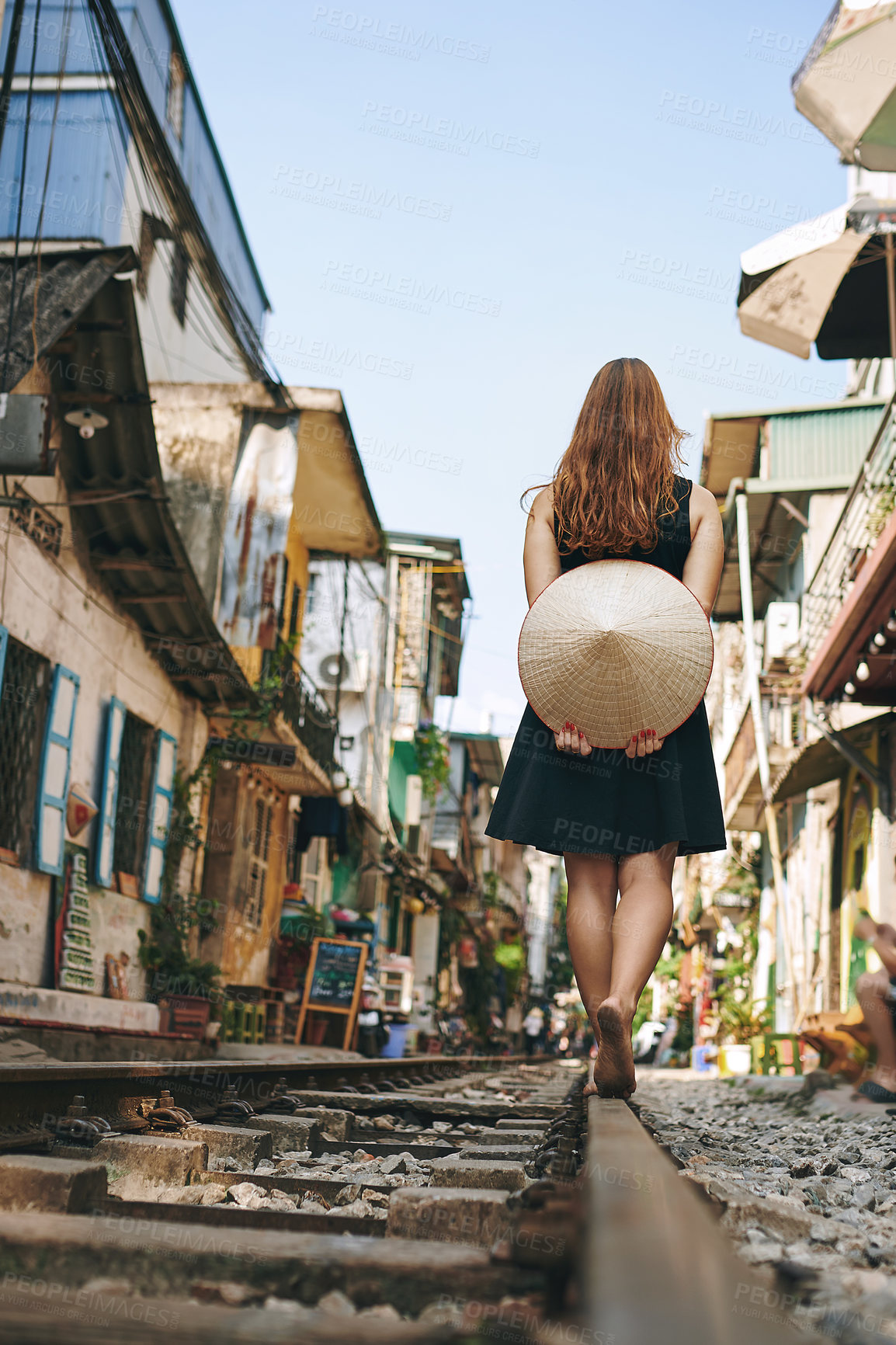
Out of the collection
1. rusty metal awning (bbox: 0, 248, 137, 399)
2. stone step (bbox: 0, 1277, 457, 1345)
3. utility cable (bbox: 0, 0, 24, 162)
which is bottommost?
stone step (bbox: 0, 1277, 457, 1345)

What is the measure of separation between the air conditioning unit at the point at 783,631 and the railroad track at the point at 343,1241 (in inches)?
458

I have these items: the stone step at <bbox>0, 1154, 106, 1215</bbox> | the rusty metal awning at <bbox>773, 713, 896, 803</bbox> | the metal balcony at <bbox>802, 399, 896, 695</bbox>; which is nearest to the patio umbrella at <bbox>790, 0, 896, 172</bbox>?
the metal balcony at <bbox>802, 399, 896, 695</bbox>

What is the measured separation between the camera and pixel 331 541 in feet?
62.2

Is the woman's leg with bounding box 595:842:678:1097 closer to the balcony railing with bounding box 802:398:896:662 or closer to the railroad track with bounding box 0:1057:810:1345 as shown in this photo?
the railroad track with bounding box 0:1057:810:1345

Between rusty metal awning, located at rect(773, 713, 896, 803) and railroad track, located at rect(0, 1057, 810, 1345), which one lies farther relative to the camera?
rusty metal awning, located at rect(773, 713, 896, 803)

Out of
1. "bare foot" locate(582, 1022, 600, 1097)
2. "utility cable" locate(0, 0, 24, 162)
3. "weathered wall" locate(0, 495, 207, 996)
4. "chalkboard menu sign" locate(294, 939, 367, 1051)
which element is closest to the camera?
"bare foot" locate(582, 1022, 600, 1097)

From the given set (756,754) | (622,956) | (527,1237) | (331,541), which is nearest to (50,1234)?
(527,1237)

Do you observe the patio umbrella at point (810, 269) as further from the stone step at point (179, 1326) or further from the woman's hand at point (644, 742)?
the stone step at point (179, 1326)

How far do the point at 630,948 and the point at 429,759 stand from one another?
70.0ft

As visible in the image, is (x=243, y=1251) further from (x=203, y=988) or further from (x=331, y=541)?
(x=331, y=541)

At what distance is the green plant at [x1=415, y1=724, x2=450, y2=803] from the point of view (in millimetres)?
24141

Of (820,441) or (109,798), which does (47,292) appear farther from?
(820,441)

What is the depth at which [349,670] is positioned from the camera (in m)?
22.5

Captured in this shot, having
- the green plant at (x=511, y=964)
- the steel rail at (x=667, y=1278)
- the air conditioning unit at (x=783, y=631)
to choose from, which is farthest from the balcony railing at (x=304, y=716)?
the green plant at (x=511, y=964)
